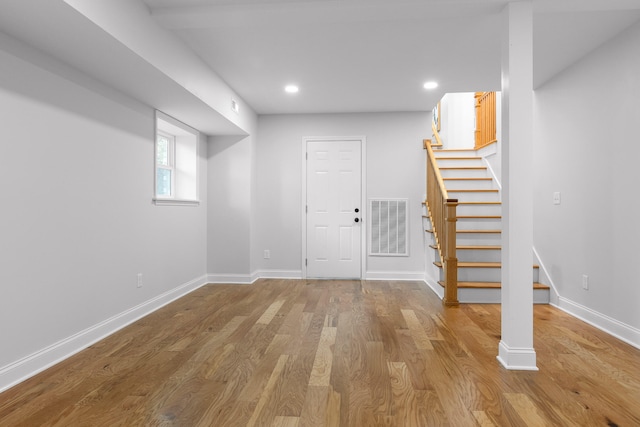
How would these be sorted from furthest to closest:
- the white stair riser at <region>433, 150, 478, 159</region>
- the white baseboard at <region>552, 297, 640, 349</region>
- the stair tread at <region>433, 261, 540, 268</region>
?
the white stair riser at <region>433, 150, 478, 159</region>
the stair tread at <region>433, 261, 540, 268</region>
the white baseboard at <region>552, 297, 640, 349</region>

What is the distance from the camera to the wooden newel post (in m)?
3.79

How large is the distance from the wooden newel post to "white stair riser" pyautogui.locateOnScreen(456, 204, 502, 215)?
A: 1.06 meters

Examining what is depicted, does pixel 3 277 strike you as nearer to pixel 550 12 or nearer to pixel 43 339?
pixel 43 339

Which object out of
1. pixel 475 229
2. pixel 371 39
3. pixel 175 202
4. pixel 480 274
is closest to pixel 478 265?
pixel 480 274

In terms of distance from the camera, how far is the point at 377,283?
4.89 m

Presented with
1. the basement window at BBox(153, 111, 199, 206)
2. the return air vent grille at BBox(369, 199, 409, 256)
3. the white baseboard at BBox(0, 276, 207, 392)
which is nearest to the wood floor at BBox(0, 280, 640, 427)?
the white baseboard at BBox(0, 276, 207, 392)

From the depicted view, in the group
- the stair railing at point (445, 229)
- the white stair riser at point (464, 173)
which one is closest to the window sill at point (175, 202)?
the stair railing at point (445, 229)

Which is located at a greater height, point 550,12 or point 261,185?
point 550,12

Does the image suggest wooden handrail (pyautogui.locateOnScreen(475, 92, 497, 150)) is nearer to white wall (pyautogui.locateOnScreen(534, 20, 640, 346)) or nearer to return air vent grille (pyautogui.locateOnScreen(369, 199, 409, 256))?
white wall (pyautogui.locateOnScreen(534, 20, 640, 346))

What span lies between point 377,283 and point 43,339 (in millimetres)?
3675

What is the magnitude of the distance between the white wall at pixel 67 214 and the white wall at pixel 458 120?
5.73 metres

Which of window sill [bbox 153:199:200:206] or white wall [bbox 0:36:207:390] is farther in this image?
window sill [bbox 153:199:200:206]

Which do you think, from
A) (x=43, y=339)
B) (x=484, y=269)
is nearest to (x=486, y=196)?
(x=484, y=269)

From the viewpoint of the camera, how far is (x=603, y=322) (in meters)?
2.96
